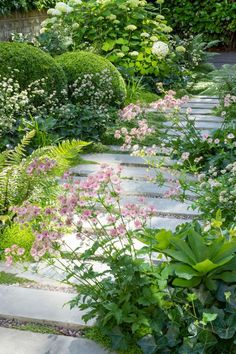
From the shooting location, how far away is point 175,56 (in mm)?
9195

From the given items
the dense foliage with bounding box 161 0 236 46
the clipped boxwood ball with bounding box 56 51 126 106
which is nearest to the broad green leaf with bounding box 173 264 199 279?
the clipped boxwood ball with bounding box 56 51 126 106

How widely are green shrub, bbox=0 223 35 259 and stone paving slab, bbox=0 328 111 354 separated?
882 mm

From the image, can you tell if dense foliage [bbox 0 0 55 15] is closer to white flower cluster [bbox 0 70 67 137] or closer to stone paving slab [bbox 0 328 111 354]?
white flower cluster [bbox 0 70 67 137]

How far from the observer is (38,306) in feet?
9.02

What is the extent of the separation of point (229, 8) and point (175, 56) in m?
5.38

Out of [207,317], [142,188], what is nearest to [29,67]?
[142,188]

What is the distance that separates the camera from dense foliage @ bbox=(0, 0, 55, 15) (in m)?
9.00

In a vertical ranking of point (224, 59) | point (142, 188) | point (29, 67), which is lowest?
point (224, 59)

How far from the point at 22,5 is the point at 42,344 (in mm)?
8150

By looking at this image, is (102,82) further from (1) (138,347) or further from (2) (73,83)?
(1) (138,347)

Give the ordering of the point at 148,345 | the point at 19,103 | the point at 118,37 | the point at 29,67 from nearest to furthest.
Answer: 1. the point at 148,345
2. the point at 19,103
3. the point at 29,67
4. the point at 118,37

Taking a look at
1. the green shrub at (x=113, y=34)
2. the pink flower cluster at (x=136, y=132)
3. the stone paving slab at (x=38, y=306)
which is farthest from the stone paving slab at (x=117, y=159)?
the green shrub at (x=113, y=34)

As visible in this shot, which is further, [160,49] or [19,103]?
[160,49]

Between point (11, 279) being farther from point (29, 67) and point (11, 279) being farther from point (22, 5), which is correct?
point (22, 5)
